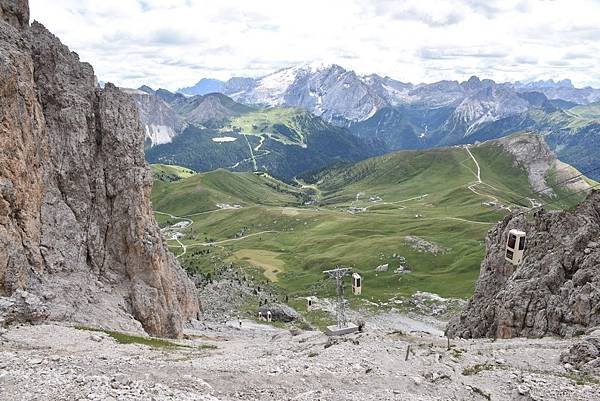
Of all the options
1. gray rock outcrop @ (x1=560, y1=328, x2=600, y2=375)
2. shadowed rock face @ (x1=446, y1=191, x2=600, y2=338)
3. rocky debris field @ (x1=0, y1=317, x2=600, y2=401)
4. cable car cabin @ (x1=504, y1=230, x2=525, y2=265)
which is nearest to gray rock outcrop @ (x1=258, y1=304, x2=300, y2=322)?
Answer: shadowed rock face @ (x1=446, y1=191, x2=600, y2=338)

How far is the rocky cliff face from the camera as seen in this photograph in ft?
171

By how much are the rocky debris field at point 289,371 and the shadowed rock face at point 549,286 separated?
8.32 meters

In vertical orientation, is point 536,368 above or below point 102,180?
below

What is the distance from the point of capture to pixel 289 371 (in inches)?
1389

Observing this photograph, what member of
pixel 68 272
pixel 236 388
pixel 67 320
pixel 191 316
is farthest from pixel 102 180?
pixel 236 388

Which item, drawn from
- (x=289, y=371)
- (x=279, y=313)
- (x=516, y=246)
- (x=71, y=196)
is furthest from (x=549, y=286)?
(x=279, y=313)

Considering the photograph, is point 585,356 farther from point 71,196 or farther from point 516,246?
point 71,196

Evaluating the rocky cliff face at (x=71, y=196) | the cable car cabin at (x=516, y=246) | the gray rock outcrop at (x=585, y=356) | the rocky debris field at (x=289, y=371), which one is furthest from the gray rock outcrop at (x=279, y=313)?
the gray rock outcrop at (x=585, y=356)

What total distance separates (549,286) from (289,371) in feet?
131

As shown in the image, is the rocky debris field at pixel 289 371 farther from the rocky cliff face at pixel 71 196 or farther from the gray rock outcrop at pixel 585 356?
the rocky cliff face at pixel 71 196

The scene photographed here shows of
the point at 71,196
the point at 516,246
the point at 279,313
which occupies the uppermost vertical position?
the point at 71,196

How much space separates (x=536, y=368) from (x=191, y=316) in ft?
224

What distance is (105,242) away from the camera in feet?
221

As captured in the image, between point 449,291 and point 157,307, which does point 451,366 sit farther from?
point 449,291
